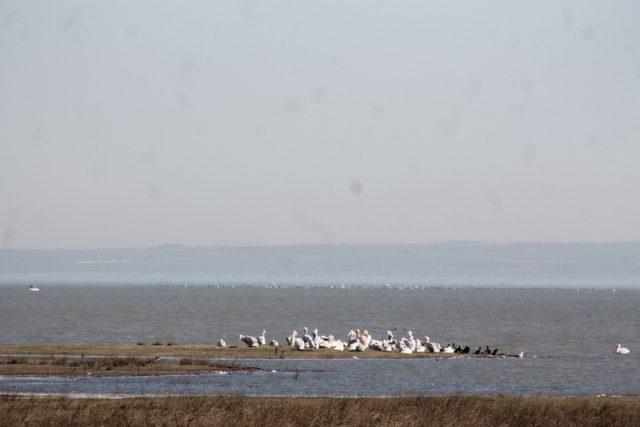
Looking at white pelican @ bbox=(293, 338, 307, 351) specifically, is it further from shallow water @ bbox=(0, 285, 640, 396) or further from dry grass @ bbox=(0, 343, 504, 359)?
shallow water @ bbox=(0, 285, 640, 396)

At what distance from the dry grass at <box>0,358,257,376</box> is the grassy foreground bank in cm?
1127

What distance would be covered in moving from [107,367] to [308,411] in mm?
17653

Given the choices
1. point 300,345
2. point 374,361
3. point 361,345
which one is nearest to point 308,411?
point 374,361

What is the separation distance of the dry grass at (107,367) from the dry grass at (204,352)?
448cm

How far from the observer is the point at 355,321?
113 meters

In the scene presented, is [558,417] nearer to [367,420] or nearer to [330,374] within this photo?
[367,420]

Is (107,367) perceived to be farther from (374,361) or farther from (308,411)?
(308,411)

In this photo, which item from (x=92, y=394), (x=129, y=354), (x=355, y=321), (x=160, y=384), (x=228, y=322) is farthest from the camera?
(x=355, y=321)

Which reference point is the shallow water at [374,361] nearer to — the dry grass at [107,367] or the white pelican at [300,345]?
the dry grass at [107,367]

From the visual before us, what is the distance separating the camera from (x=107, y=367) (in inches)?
1944

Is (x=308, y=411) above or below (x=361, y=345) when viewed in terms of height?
below

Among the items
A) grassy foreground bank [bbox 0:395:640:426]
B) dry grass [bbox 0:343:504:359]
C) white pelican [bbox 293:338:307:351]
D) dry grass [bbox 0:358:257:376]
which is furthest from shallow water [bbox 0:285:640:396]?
grassy foreground bank [bbox 0:395:640:426]

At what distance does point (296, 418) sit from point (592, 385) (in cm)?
2235

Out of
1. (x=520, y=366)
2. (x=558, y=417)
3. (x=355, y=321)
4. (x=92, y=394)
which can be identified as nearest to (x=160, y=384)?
(x=92, y=394)
